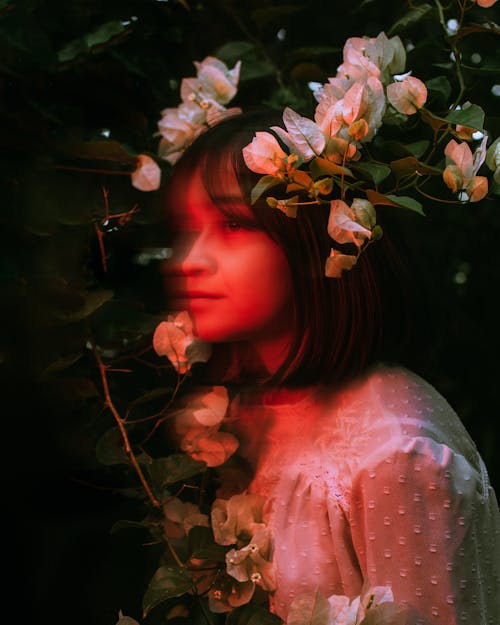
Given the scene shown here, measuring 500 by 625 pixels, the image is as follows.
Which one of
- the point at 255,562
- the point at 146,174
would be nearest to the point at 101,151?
the point at 146,174

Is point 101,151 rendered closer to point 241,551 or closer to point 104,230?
point 104,230

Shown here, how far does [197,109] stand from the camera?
1.08 m

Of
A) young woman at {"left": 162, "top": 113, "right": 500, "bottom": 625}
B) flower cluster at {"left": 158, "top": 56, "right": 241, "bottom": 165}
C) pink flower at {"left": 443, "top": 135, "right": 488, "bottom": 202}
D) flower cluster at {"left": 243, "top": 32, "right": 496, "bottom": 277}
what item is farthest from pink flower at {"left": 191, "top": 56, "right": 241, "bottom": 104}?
pink flower at {"left": 443, "top": 135, "right": 488, "bottom": 202}

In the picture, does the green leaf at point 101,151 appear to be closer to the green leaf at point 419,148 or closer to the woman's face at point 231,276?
the woman's face at point 231,276

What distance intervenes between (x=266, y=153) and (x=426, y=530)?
1.32 ft

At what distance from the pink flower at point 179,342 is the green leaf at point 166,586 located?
0.79ft

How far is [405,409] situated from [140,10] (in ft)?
2.14

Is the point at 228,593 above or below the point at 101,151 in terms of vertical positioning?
below

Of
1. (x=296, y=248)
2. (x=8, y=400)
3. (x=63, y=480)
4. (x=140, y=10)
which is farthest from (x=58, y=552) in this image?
(x=140, y=10)

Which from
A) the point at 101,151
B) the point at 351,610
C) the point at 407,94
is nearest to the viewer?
the point at 351,610

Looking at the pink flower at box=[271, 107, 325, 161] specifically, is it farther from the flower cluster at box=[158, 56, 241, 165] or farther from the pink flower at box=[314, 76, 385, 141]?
the flower cluster at box=[158, 56, 241, 165]

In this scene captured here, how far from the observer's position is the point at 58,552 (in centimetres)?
103

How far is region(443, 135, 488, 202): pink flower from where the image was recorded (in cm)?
83

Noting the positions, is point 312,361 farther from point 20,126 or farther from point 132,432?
point 20,126
